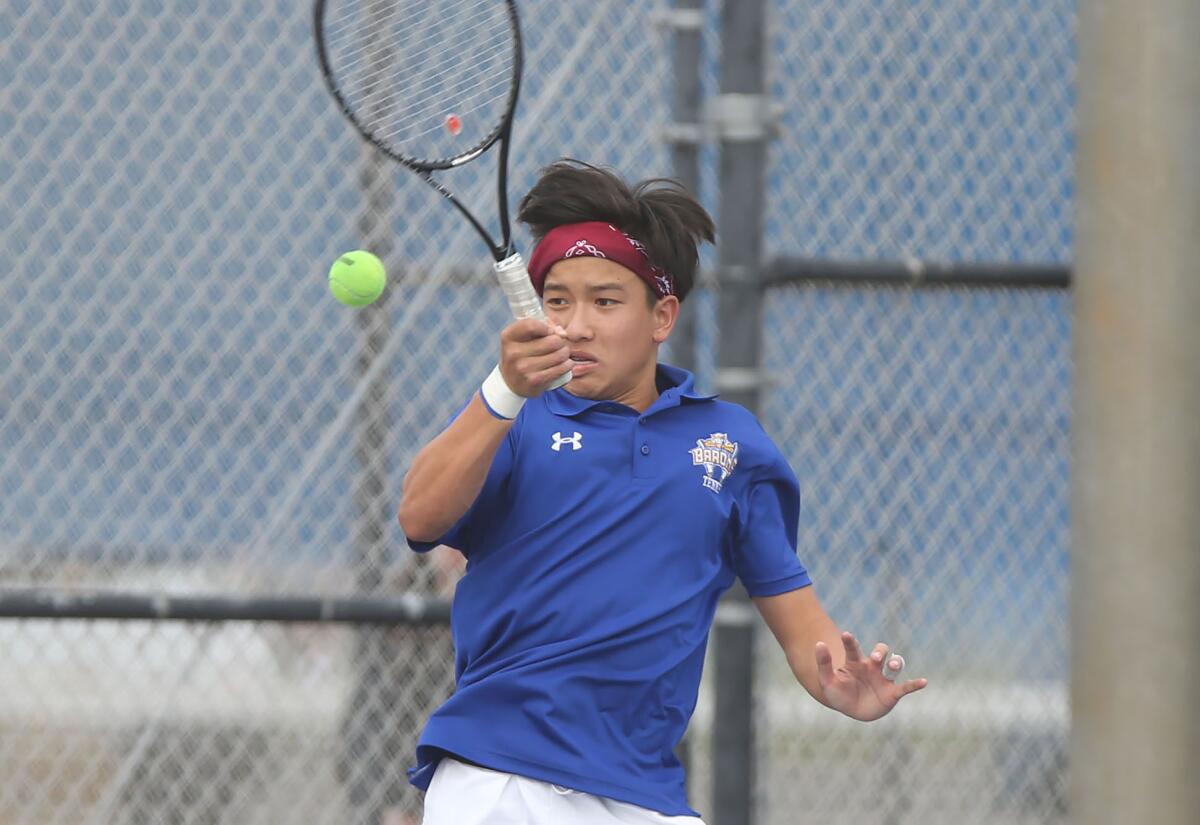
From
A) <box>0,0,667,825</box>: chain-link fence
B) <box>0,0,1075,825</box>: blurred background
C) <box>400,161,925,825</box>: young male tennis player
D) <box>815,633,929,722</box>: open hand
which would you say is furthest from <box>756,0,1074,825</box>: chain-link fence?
<box>815,633,929,722</box>: open hand

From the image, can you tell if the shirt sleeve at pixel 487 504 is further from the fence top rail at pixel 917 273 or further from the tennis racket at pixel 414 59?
the fence top rail at pixel 917 273

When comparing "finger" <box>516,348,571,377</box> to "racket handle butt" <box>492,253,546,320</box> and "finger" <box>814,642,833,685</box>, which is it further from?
"finger" <box>814,642,833,685</box>

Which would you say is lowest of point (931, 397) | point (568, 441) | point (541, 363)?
point (931, 397)

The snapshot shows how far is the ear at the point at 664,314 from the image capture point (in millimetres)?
2453

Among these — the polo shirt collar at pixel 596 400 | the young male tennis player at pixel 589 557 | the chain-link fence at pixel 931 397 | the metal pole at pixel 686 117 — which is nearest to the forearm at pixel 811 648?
the young male tennis player at pixel 589 557

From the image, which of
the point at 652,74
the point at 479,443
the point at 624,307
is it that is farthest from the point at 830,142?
the point at 479,443

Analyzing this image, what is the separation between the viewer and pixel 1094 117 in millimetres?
2938

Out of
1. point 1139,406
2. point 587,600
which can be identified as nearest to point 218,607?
point 587,600

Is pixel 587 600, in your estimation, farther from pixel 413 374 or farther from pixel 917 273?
pixel 917 273

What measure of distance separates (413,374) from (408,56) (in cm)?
69

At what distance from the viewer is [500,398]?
2.07 m

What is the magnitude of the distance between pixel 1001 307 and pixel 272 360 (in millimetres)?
1691

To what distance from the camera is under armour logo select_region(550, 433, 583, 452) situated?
2301 mm

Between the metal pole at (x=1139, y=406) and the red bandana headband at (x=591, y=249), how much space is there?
0.98 meters
